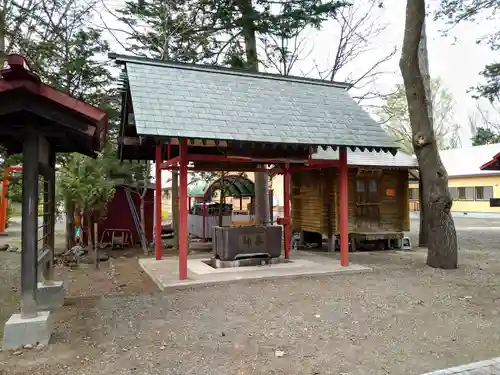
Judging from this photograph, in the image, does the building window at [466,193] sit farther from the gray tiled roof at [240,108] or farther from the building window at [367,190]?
the gray tiled roof at [240,108]

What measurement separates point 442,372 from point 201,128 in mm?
5068

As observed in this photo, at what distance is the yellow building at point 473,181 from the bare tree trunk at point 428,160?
20.8 meters

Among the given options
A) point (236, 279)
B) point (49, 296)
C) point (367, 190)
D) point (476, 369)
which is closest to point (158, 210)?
point (236, 279)

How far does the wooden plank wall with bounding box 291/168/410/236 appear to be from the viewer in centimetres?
1214

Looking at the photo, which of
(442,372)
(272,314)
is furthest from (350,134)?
(442,372)

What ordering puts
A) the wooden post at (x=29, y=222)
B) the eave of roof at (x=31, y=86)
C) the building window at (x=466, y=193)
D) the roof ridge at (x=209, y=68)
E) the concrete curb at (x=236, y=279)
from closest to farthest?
the eave of roof at (x=31, y=86), the wooden post at (x=29, y=222), the concrete curb at (x=236, y=279), the roof ridge at (x=209, y=68), the building window at (x=466, y=193)

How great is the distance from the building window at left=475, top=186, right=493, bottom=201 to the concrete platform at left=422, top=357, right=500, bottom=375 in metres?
27.8

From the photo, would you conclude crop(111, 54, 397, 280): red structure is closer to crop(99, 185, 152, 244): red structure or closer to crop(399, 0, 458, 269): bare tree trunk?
crop(399, 0, 458, 269): bare tree trunk

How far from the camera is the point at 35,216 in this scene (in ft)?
14.8

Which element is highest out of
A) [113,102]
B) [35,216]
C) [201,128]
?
[113,102]

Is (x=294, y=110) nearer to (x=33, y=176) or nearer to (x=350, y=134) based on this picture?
(x=350, y=134)

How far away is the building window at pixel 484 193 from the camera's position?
2800cm

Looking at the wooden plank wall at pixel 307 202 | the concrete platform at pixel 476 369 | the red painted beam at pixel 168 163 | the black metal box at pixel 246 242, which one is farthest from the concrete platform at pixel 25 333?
the wooden plank wall at pixel 307 202

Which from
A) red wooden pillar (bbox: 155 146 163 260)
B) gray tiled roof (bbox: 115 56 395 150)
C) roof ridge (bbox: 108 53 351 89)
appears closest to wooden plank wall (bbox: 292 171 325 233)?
roof ridge (bbox: 108 53 351 89)
